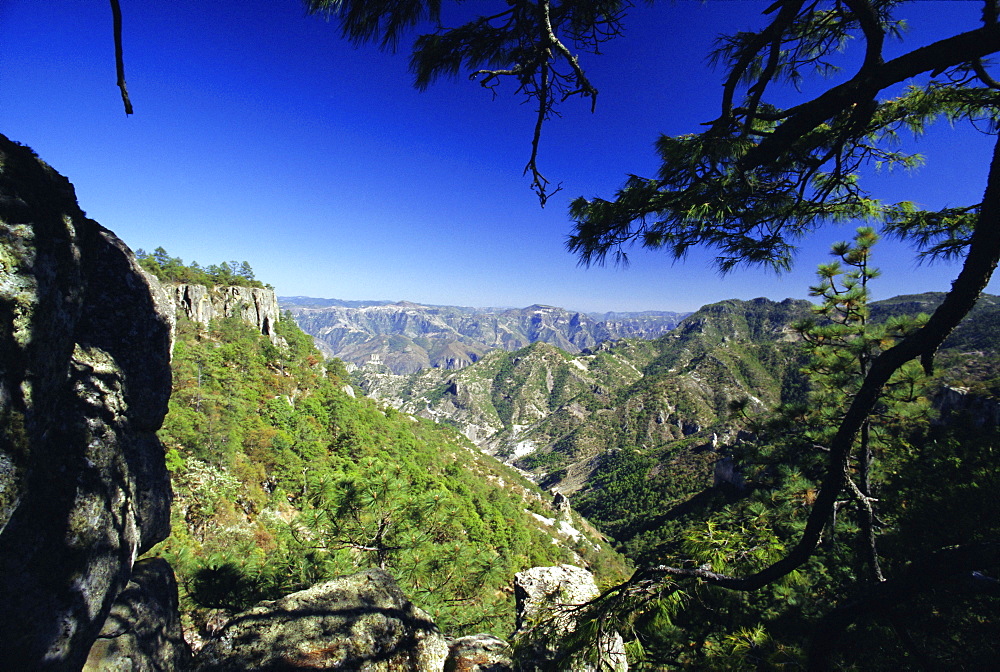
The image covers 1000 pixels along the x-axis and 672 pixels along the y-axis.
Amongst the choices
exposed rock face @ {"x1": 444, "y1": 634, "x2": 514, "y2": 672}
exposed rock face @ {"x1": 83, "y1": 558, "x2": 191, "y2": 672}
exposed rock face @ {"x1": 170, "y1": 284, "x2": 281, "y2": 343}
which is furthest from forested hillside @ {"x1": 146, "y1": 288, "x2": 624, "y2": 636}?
exposed rock face @ {"x1": 170, "y1": 284, "x2": 281, "y2": 343}

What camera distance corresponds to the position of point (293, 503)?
2195 cm

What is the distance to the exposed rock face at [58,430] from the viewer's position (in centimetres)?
235

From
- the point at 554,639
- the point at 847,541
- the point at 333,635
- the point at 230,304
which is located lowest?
the point at 333,635

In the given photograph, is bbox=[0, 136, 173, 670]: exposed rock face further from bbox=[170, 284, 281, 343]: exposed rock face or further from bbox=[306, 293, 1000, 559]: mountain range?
bbox=[306, 293, 1000, 559]: mountain range

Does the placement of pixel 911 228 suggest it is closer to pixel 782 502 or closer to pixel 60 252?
pixel 782 502

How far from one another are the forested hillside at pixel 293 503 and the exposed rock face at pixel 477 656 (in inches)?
67.5

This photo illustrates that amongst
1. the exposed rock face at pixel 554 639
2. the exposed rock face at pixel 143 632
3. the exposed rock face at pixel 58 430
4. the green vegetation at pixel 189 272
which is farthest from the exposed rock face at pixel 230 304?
the exposed rock face at pixel 554 639

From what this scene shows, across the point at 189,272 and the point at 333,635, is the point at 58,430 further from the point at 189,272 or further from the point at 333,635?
the point at 189,272

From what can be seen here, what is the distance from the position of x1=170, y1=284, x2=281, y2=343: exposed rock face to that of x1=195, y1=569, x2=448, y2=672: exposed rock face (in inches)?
1844

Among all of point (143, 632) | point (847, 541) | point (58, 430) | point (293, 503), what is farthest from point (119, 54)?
point (293, 503)

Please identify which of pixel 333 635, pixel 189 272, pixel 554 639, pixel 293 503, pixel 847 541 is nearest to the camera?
pixel 554 639

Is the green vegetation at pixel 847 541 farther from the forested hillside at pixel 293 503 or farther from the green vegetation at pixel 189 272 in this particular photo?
the green vegetation at pixel 189 272

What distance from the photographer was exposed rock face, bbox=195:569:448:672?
4004mm

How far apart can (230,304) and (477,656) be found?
59646 millimetres
